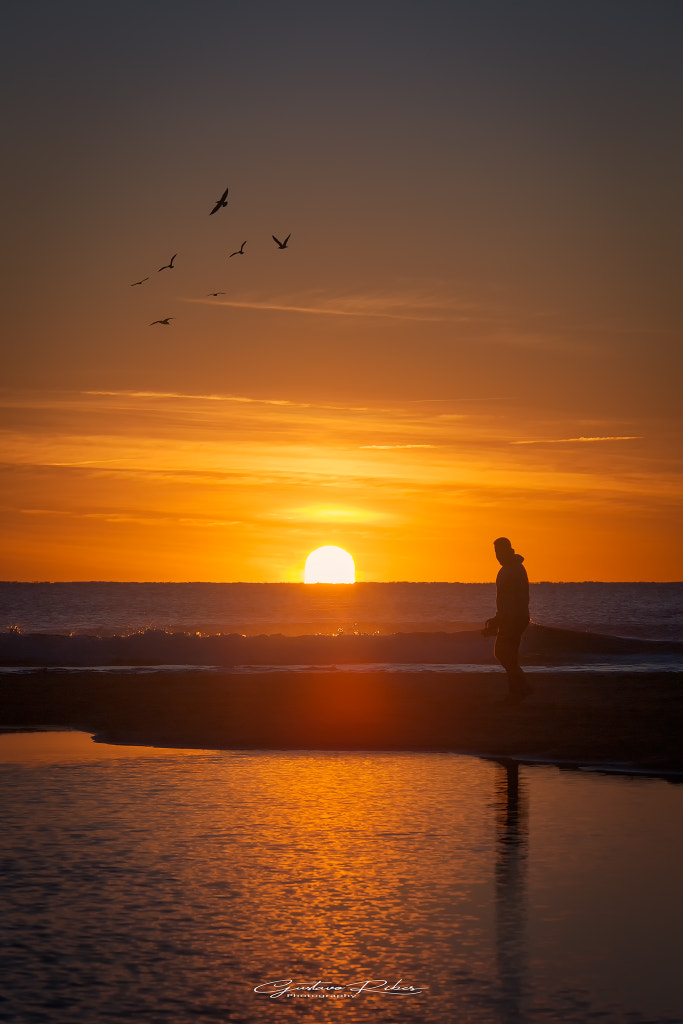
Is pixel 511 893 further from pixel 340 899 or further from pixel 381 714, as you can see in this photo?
pixel 381 714

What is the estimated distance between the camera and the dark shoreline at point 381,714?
14.2m

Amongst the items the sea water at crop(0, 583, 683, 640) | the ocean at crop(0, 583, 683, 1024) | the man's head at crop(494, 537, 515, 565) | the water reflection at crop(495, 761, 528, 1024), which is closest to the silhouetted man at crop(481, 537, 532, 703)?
the man's head at crop(494, 537, 515, 565)

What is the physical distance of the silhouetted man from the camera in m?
16.4

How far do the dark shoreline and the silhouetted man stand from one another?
0.92m

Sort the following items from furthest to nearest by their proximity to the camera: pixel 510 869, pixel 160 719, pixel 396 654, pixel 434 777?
pixel 396 654
pixel 160 719
pixel 434 777
pixel 510 869

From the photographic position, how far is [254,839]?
8789 mm

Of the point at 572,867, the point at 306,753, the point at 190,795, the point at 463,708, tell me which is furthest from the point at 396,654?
the point at 572,867

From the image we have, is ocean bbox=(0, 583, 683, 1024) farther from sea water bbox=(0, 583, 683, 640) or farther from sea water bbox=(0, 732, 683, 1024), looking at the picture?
sea water bbox=(0, 583, 683, 640)

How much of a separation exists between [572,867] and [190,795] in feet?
13.3

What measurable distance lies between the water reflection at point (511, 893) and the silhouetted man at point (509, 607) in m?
4.87

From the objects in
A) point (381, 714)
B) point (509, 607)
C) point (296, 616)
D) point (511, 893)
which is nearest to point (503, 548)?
point (509, 607)

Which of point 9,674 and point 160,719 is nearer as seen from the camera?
point 160,719

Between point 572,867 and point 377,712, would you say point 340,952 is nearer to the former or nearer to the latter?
point 572,867

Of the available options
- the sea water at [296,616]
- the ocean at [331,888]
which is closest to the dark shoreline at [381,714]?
the ocean at [331,888]
